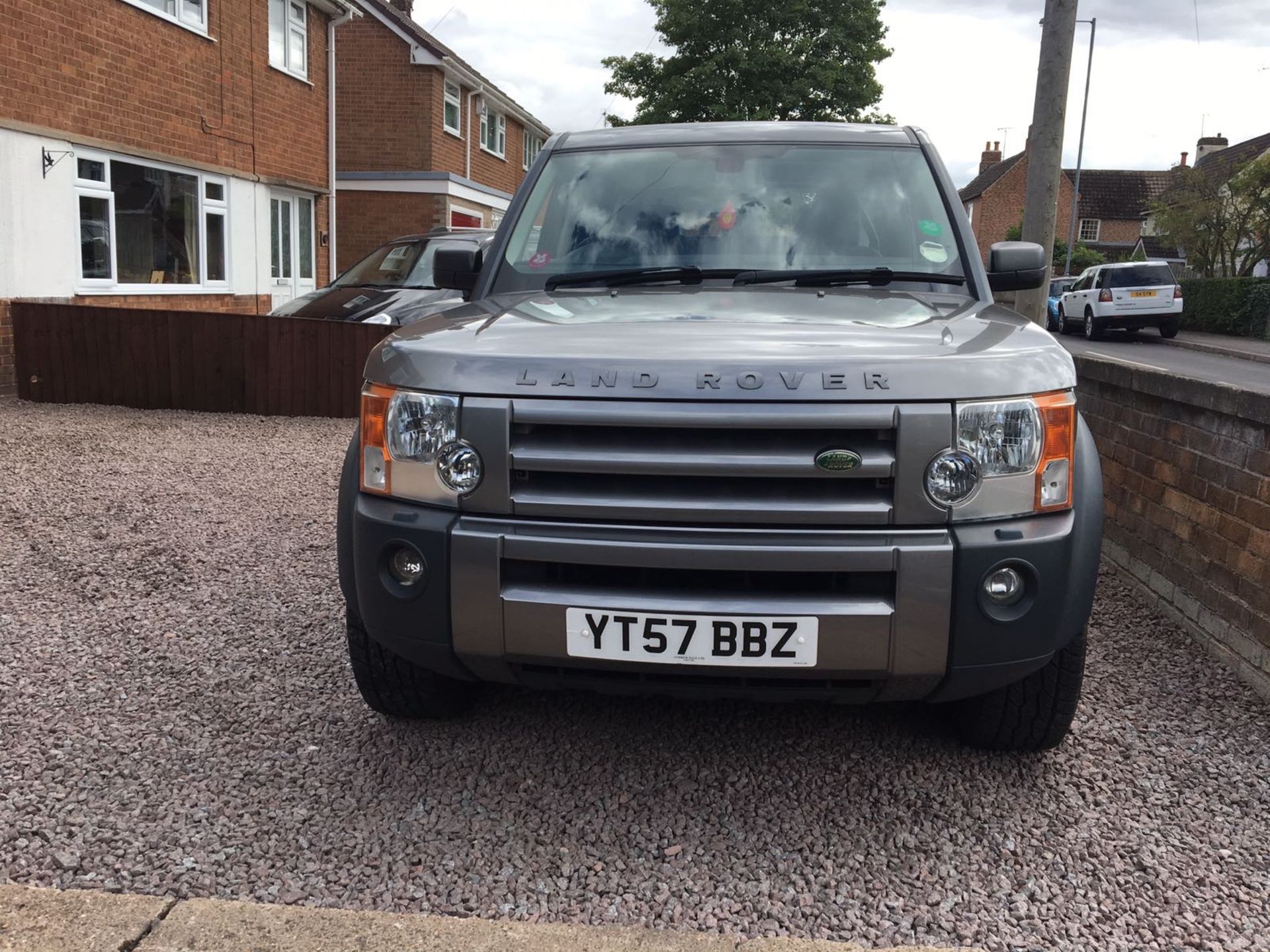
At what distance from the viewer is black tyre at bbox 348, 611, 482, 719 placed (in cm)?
296

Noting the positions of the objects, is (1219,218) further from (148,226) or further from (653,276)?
(653,276)

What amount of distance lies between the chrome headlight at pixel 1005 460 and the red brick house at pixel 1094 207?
204 ft

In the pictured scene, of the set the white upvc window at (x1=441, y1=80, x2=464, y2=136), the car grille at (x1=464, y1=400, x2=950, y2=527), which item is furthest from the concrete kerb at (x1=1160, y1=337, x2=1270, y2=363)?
the car grille at (x1=464, y1=400, x2=950, y2=527)

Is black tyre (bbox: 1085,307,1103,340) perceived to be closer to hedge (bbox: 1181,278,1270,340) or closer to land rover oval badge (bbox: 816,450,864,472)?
hedge (bbox: 1181,278,1270,340)

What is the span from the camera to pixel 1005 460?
94.9 inches

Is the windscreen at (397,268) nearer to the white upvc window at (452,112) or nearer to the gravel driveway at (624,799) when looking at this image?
the gravel driveway at (624,799)

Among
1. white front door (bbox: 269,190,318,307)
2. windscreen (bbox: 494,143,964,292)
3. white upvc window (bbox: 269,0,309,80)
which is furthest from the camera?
white front door (bbox: 269,190,318,307)

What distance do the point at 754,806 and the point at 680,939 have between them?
688 mm

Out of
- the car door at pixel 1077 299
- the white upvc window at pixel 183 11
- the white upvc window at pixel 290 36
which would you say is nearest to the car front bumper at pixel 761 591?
the white upvc window at pixel 183 11

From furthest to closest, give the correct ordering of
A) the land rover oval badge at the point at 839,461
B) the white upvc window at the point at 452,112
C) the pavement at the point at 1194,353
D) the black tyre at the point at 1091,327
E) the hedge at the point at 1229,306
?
the black tyre at the point at 1091,327 < the hedge at the point at 1229,306 < the white upvc window at the point at 452,112 < the pavement at the point at 1194,353 < the land rover oval badge at the point at 839,461

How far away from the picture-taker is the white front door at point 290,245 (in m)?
18.1

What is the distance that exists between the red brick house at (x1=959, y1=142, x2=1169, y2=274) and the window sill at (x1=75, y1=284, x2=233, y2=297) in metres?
52.6

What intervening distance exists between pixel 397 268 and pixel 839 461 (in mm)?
9349

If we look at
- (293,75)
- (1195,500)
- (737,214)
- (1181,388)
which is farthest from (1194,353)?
(737,214)
